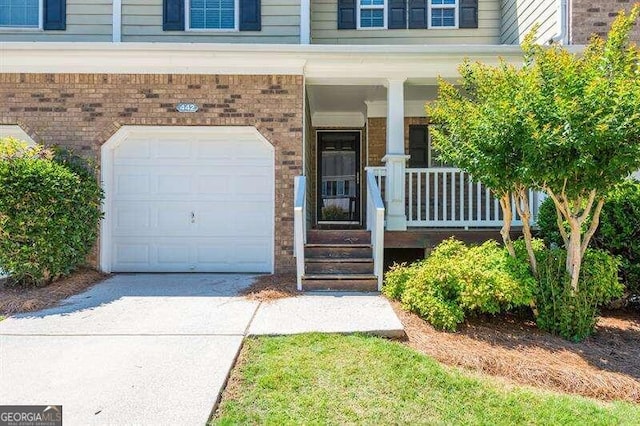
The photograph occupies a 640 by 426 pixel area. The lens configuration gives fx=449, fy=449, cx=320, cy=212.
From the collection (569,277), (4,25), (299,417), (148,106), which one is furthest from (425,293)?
(4,25)

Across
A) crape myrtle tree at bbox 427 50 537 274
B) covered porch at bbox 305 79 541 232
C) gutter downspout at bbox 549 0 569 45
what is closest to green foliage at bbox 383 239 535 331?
crape myrtle tree at bbox 427 50 537 274

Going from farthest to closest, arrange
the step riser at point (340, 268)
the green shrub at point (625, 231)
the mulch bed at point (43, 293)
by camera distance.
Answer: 1. the step riser at point (340, 268)
2. the green shrub at point (625, 231)
3. the mulch bed at point (43, 293)

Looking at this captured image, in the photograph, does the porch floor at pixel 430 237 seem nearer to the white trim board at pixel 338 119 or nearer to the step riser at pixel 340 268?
the step riser at pixel 340 268

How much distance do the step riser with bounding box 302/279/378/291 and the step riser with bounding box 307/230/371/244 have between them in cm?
96

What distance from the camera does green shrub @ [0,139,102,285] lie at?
5688 millimetres

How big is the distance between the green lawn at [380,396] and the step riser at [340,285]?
7.51 feet

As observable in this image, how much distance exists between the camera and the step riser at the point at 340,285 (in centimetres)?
617

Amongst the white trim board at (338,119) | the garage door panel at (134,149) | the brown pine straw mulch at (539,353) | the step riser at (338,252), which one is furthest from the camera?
the white trim board at (338,119)

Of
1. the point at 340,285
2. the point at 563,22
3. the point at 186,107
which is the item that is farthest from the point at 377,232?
the point at 563,22

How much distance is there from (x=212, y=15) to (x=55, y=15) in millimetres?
Result: 3011

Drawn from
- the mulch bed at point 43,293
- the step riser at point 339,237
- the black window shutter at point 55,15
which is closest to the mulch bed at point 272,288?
the step riser at point 339,237

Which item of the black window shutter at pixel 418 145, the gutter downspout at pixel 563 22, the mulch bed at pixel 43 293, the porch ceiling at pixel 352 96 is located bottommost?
the mulch bed at pixel 43 293

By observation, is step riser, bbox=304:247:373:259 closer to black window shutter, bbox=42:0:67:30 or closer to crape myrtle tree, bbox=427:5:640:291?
crape myrtle tree, bbox=427:5:640:291

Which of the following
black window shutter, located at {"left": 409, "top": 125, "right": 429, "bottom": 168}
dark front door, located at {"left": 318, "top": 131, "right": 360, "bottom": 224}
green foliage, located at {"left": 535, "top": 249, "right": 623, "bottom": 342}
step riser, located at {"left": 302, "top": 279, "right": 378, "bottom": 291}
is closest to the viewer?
green foliage, located at {"left": 535, "top": 249, "right": 623, "bottom": 342}
